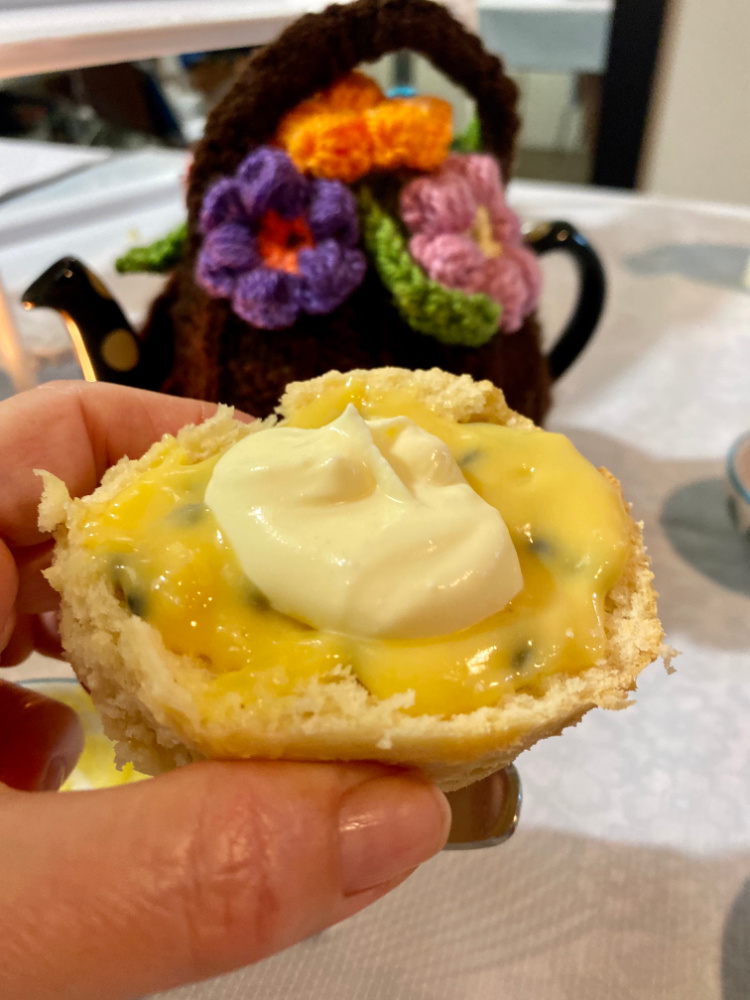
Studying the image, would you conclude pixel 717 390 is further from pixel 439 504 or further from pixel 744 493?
pixel 439 504

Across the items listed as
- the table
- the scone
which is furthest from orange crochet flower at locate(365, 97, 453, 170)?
the table

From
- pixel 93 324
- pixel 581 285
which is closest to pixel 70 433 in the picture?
pixel 93 324

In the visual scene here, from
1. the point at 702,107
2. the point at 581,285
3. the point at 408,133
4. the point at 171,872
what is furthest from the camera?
the point at 702,107

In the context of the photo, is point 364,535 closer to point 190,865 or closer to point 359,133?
point 190,865

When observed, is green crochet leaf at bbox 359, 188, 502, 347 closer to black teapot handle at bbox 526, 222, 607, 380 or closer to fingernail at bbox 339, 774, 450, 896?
black teapot handle at bbox 526, 222, 607, 380

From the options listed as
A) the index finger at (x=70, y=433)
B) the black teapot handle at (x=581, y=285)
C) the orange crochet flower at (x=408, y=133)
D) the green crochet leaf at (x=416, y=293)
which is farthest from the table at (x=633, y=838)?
the orange crochet flower at (x=408, y=133)

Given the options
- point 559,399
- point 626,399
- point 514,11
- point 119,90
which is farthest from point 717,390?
point 119,90

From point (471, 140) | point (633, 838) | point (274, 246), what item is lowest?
point (633, 838)
